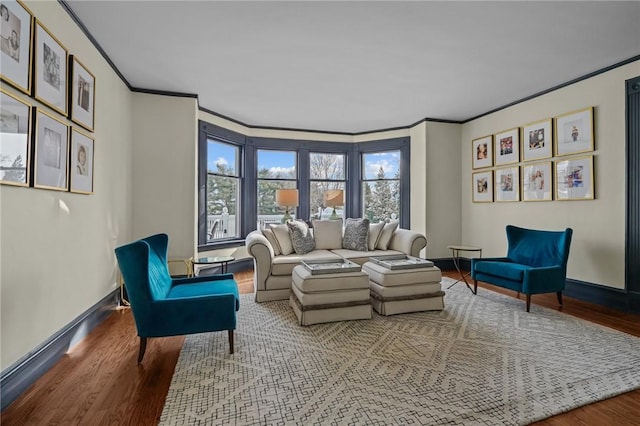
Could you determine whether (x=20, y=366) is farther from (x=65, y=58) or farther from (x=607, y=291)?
(x=607, y=291)

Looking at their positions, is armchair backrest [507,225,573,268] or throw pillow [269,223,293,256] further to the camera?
throw pillow [269,223,293,256]

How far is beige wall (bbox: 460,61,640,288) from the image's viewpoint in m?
3.51

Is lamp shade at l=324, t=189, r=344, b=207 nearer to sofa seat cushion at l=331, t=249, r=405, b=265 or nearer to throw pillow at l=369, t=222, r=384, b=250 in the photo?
throw pillow at l=369, t=222, r=384, b=250

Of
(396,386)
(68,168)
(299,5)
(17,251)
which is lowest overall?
(396,386)

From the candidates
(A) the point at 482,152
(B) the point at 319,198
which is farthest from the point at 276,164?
(A) the point at 482,152

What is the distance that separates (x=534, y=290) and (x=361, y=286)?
1.92 meters

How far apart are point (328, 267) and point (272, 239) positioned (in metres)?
1.40

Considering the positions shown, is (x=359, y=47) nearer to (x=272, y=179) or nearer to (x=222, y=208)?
(x=272, y=179)

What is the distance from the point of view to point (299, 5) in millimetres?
2480

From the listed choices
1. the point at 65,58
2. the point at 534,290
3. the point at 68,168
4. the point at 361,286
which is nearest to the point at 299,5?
the point at 65,58

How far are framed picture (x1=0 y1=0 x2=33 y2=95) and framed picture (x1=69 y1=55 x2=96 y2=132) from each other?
604 millimetres

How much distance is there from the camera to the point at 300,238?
444cm

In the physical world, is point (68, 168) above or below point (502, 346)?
above

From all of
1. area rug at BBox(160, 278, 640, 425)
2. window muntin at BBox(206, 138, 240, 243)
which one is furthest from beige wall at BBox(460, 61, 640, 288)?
window muntin at BBox(206, 138, 240, 243)
